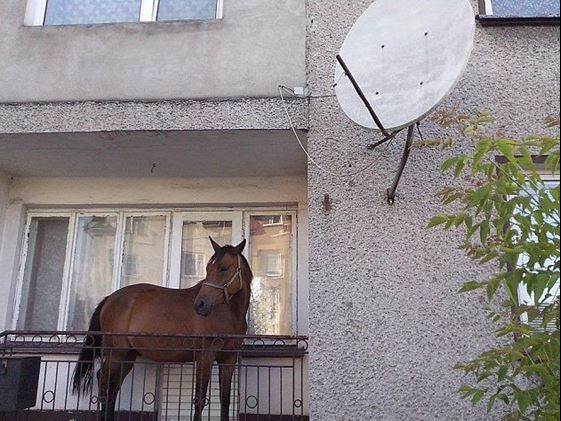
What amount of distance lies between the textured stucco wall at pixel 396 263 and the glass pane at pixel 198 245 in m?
1.99

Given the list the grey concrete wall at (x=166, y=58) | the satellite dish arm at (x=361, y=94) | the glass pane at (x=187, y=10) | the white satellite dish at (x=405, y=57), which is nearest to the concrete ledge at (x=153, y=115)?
the grey concrete wall at (x=166, y=58)

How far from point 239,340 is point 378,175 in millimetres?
1969

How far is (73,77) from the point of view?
5.16m

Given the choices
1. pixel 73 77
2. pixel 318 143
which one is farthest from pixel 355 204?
pixel 73 77

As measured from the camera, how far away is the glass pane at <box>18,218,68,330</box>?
618 cm

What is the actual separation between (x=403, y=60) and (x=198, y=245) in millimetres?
3311

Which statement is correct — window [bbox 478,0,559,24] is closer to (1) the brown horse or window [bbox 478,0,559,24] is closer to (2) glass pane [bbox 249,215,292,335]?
(2) glass pane [bbox 249,215,292,335]

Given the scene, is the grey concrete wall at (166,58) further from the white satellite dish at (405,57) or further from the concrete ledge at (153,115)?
the white satellite dish at (405,57)

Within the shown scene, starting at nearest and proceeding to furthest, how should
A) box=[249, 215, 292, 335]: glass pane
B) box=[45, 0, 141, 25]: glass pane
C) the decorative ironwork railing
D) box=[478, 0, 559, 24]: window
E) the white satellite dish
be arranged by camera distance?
the white satellite dish, box=[478, 0, 559, 24]: window, the decorative ironwork railing, box=[45, 0, 141, 25]: glass pane, box=[249, 215, 292, 335]: glass pane

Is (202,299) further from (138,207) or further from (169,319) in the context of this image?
(138,207)

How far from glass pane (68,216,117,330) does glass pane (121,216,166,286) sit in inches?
7.2

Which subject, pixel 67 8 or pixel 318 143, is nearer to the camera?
pixel 318 143

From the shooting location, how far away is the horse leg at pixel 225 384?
16.1 ft

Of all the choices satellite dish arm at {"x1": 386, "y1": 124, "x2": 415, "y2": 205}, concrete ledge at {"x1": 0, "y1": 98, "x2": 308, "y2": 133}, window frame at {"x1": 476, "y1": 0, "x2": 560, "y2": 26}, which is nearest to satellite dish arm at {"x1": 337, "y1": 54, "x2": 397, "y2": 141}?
satellite dish arm at {"x1": 386, "y1": 124, "x2": 415, "y2": 205}
